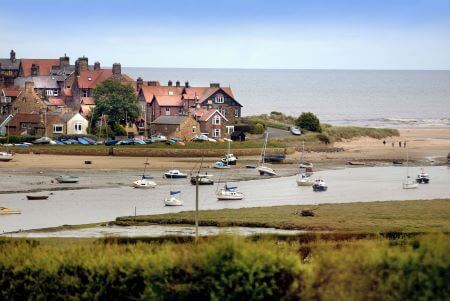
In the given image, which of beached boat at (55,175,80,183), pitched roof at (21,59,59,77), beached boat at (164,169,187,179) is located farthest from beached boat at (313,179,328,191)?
pitched roof at (21,59,59,77)

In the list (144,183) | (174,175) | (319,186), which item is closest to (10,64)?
(174,175)

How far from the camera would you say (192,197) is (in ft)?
274

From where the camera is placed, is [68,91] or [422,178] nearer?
[422,178]

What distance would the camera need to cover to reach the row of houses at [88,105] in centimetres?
12481

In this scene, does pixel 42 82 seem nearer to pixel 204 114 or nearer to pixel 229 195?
pixel 204 114

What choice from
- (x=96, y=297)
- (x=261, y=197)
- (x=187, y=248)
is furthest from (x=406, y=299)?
(x=261, y=197)

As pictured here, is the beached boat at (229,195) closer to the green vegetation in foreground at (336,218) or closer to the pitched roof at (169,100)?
the green vegetation in foreground at (336,218)

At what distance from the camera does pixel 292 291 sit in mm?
31812

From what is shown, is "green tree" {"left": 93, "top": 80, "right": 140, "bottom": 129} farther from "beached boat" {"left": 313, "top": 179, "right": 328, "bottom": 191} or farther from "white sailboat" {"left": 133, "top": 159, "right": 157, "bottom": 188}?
"beached boat" {"left": 313, "top": 179, "right": 328, "bottom": 191}

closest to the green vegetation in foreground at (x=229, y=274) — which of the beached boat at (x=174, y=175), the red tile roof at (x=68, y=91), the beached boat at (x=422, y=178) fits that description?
the beached boat at (x=174, y=175)

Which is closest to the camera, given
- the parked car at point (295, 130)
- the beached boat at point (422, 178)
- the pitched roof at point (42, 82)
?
the beached boat at point (422, 178)

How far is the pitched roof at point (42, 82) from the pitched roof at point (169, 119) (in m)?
27.1

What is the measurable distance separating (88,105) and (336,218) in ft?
248

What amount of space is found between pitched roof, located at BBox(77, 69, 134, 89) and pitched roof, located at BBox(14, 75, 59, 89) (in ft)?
19.2
